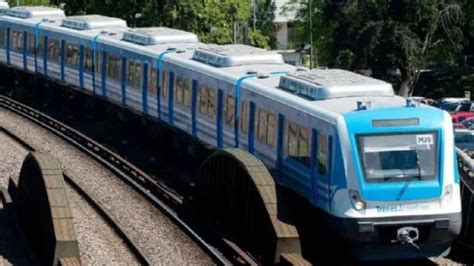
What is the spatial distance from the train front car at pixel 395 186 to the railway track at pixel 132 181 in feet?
6.41

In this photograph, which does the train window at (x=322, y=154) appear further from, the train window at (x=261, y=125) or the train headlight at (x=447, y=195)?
the train window at (x=261, y=125)

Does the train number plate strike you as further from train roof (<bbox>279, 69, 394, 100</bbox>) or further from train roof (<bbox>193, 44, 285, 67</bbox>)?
train roof (<bbox>193, 44, 285, 67</bbox>)

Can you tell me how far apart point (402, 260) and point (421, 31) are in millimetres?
44382

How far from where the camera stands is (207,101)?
24.9 metres

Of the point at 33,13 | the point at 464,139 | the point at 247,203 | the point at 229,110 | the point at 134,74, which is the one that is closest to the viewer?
the point at 247,203

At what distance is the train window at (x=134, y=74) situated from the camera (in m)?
30.4

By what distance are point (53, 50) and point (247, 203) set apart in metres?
20.8

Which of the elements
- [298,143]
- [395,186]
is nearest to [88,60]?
[298,143]

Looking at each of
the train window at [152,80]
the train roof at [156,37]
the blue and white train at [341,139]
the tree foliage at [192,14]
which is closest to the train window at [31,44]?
the train roof at [156,37]

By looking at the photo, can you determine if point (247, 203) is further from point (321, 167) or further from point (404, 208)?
point (404, 208)

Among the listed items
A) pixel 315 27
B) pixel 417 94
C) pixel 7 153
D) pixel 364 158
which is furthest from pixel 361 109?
pixel 315 27

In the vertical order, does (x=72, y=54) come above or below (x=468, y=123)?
above

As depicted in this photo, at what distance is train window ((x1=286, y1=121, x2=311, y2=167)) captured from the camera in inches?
705

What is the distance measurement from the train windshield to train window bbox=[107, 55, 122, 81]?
53.8ft
